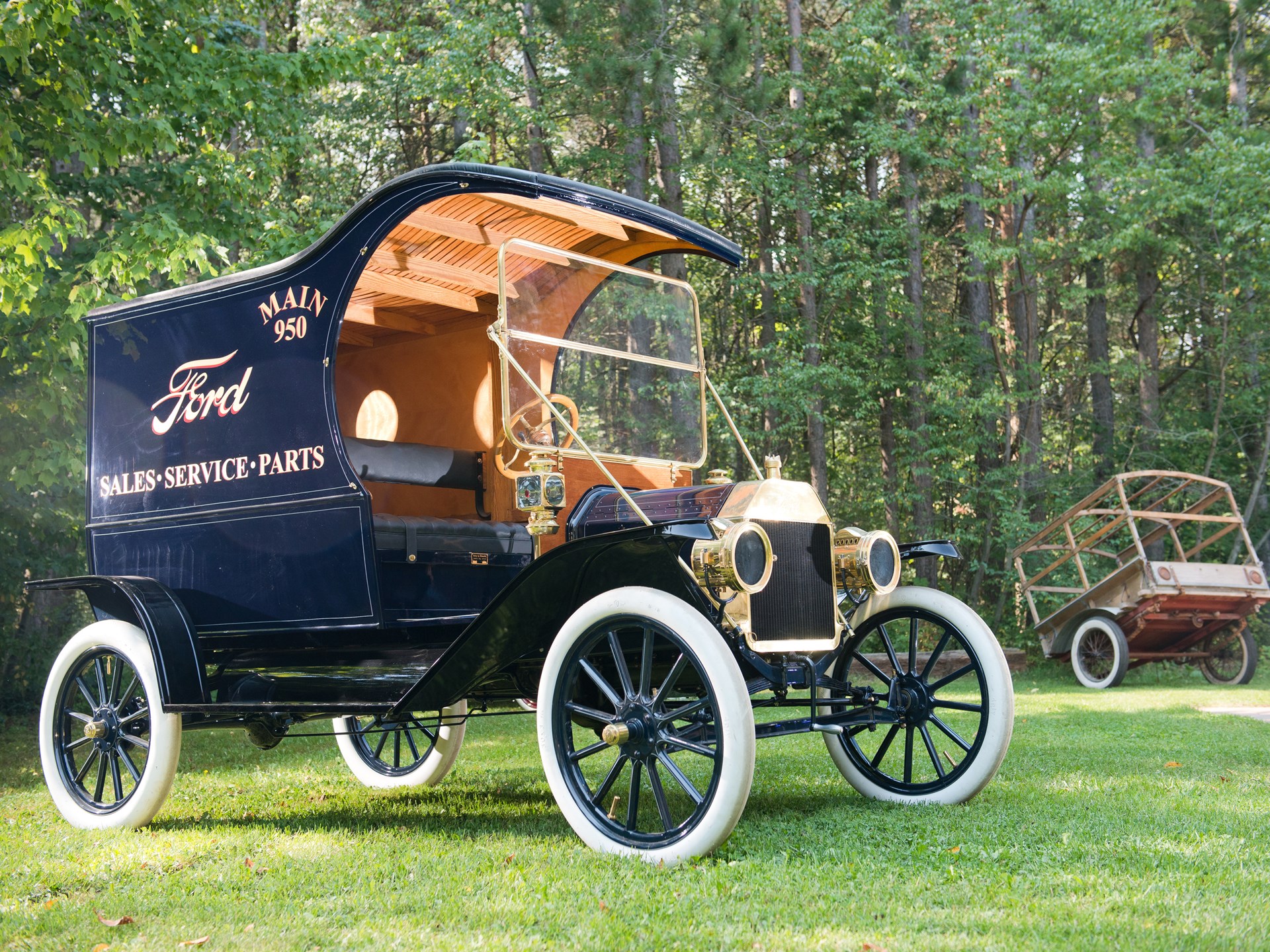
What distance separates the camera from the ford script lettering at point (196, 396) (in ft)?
19.4

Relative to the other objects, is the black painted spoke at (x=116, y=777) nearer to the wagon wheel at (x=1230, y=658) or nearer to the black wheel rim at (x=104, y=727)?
the black wheel rim at (x=104, y=727)

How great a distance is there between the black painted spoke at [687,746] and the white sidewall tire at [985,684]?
1289 mm

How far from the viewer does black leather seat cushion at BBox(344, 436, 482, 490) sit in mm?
6324

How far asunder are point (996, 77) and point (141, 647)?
15521 mm

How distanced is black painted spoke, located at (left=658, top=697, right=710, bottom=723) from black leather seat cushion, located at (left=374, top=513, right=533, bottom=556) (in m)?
1.55

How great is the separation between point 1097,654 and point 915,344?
24.6ft

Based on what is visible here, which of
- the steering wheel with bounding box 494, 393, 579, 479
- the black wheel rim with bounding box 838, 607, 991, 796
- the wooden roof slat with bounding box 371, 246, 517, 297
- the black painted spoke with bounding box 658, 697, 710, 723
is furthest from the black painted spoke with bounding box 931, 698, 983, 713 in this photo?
the wooden roof slat with bounding box 371, 246, 517, 297

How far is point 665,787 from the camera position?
6352mm

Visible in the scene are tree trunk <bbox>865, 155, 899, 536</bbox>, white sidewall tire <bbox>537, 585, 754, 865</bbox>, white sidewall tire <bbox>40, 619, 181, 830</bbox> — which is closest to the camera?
white sidewall tire <bbox>537, 585, 754, 865</bbox>

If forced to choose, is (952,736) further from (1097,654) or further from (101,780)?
(1097,654)

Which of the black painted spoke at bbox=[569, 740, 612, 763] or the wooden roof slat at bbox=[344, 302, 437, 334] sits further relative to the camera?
the wooden roof slat at bbox=[344, 302, 437, 334]

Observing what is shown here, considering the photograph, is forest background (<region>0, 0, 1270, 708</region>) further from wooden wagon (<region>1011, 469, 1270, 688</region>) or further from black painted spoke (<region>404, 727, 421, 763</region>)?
black painted spoke (<region>404, 727, 421, 763</region>)

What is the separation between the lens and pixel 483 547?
6129mm

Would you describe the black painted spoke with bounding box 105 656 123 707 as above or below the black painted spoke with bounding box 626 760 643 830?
above
